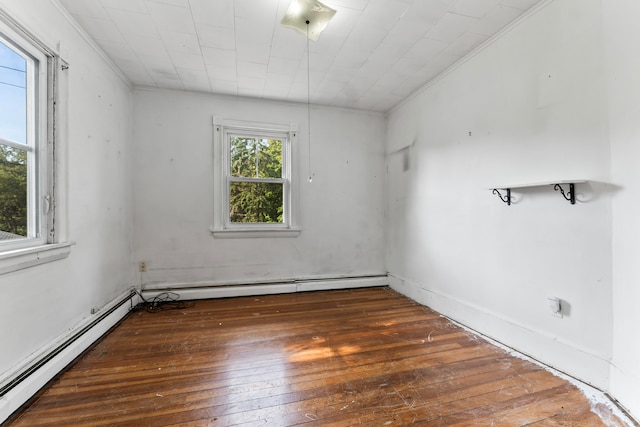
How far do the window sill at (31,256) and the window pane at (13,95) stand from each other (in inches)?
26.2

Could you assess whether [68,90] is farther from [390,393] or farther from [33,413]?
[390,393]

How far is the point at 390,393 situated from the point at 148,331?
2108 millimetres

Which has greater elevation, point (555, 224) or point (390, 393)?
point (555, 224)

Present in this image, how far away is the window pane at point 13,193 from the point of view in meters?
1.58

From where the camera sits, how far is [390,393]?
162cm

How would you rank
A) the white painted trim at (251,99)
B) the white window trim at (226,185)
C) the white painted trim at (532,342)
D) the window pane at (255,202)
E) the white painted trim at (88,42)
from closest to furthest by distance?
the white painted trim at (532,342)
the white painted trim at (88,42)
the white painted trim at (251,99)
the white window trim at (226,185)
the window pane at (255,202)

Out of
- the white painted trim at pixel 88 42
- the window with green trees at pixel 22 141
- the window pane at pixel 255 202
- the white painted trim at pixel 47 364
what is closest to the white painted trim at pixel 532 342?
the window pane at pixel 255 202

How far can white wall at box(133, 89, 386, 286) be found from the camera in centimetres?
329

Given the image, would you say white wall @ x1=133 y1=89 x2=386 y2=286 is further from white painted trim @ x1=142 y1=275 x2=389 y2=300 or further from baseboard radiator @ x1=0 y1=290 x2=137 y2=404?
baseboard radiator @ x1=0 y1=290 x2=137 y2=404

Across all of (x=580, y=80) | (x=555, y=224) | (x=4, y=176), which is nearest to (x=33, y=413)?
(x=4, y=176)

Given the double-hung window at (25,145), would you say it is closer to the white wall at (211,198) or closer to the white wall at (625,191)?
the white wall at (211,198)

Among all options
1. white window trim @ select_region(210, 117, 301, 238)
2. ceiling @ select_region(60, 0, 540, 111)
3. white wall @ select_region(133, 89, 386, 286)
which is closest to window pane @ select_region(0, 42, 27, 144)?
ceiling @ select_region(60, 0, 540, 111)

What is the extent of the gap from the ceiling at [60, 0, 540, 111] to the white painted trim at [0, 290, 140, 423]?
2.31m

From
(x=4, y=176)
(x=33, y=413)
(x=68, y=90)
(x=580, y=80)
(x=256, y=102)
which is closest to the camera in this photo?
(x=33, y=413)
